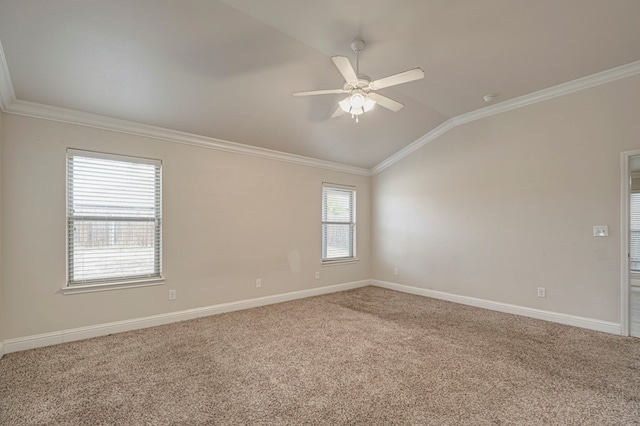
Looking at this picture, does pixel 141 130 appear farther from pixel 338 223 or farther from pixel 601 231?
pixel 601 231

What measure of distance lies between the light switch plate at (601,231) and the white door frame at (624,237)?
12 cm

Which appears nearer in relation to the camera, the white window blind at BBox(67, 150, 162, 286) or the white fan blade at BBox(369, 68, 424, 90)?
the white fan blade at BBox(369, 68, 424, 90)

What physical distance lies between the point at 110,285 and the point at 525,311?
5.22 meters

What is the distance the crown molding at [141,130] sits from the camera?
3031 millimetres

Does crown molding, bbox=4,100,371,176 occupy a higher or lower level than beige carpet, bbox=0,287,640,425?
higher

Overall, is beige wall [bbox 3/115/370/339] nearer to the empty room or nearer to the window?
the empty room

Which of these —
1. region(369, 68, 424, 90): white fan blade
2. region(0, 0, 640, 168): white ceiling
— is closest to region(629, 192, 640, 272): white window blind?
region(0, 0, 640, 168): white ceiling

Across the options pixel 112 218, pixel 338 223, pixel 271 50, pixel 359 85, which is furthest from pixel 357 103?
pixel 338 223

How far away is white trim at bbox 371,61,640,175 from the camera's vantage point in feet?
11.1

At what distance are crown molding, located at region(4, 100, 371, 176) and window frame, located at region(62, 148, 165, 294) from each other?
0.31m

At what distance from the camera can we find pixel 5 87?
2.64 metres

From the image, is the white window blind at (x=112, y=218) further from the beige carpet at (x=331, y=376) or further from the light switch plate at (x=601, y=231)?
the light switch plate at (x=601, y=231)

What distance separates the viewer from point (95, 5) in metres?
2.17

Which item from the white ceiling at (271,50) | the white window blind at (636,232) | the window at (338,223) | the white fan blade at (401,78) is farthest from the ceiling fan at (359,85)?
the white window blind at (636,232)
